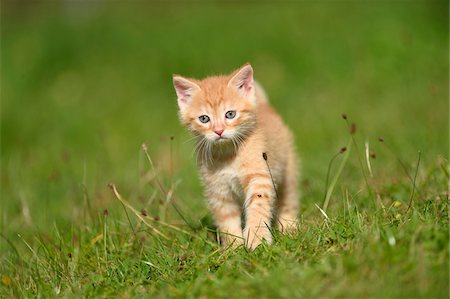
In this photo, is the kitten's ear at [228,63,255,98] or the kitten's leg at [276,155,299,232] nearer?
the kitten's ear at [228,63,255,98]

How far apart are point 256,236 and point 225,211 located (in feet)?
1.70

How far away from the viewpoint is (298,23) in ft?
32.3

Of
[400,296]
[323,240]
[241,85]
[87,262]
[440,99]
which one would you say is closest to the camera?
[400,296]

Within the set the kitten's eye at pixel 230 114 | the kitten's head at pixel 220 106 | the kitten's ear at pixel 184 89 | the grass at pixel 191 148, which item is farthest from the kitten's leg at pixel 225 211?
the kitten's ear at pixel 184 89

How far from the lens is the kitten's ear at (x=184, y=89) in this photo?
4176 mm

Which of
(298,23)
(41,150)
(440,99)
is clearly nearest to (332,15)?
(298,23)

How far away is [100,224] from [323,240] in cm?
179

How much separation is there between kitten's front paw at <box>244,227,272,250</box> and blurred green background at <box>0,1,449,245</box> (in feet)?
3.38

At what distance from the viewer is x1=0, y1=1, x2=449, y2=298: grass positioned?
122 inches

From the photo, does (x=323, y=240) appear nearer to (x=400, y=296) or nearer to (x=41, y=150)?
(x=400, y=296)

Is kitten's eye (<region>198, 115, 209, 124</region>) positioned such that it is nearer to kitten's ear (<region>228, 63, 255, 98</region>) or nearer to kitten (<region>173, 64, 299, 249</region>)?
kitten (<region>173, 64, 299, 249</region>)

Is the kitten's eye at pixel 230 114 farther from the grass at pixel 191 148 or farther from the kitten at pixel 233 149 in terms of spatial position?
the grass at pixel 191 148

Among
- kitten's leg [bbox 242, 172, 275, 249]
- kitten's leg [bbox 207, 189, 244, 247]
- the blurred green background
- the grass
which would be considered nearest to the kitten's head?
kitten's leg [bbox 242, 172, 275, 249]

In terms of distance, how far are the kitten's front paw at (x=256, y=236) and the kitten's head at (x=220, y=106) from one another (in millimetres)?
650
